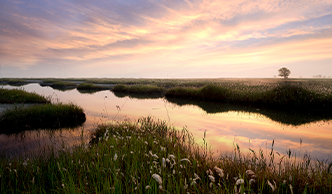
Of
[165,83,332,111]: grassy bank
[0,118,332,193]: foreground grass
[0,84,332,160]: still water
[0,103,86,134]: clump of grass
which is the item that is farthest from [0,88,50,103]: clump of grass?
[165,83,332,111]: grassy bank

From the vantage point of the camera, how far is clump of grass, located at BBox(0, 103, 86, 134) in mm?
10336

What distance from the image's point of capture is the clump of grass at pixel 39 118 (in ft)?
33.9

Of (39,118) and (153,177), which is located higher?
(153,177)

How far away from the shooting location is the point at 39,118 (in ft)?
36.4

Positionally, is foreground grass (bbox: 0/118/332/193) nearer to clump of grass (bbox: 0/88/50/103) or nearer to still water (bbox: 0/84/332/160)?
still water (bbox: 0/84/332/160)

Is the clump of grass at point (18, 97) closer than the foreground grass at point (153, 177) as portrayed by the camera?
No

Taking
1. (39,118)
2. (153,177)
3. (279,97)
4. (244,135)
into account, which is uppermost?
(279,97)

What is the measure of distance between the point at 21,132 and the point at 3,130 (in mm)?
1265

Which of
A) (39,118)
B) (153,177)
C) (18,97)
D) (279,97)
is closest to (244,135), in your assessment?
(153,177)

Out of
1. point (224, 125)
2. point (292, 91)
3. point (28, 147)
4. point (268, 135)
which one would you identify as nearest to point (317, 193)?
point (268, 135)

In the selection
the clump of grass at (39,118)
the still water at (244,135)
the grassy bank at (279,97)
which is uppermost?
the grassy bank at (279,97)

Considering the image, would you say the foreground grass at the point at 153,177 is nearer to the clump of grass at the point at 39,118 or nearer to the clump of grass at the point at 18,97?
the clump of grass at the point at 39,118

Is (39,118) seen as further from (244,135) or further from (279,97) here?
(279,97)

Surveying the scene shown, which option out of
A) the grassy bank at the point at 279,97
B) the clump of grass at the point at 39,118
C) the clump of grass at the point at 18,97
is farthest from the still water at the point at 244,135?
the clump of grass at the point at 18,97
